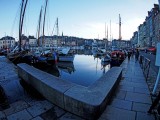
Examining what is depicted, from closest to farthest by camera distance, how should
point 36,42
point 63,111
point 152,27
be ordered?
point 63,111 < point 152,27 < point 36,42

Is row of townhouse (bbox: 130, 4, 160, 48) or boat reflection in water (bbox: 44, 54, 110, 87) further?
row of townhouse (bbox: 130, 4, 160, 48)

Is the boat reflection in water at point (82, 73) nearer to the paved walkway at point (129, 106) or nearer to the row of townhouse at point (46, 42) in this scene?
the paved walkway at point (129, 106)

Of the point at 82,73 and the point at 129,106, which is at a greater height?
the point at 129,106

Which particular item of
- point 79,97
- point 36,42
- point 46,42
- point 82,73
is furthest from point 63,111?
point 46,42

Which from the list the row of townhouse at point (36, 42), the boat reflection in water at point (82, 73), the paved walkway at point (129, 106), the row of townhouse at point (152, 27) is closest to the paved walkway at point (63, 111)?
the paved walkway at point (129, 106)

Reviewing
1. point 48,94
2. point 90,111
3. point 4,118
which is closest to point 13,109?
point 4,118

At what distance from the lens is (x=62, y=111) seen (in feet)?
14.1

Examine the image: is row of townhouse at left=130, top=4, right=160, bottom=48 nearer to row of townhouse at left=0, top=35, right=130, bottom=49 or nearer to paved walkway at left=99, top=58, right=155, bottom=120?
row of townhouse at left=0, top=35, right=130, bottom=49

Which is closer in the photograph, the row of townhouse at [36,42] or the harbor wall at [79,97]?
the harbor wall at [79,97]

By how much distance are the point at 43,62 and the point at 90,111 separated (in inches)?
767

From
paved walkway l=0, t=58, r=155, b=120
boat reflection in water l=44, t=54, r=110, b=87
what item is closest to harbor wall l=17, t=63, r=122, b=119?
paved walkway l=0, t=58, r=155, b=120

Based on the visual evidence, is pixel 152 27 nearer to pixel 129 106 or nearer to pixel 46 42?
pixel 129 106

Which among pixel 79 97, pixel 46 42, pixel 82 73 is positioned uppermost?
pixel 46 42

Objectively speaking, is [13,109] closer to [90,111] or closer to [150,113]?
[90,111]
